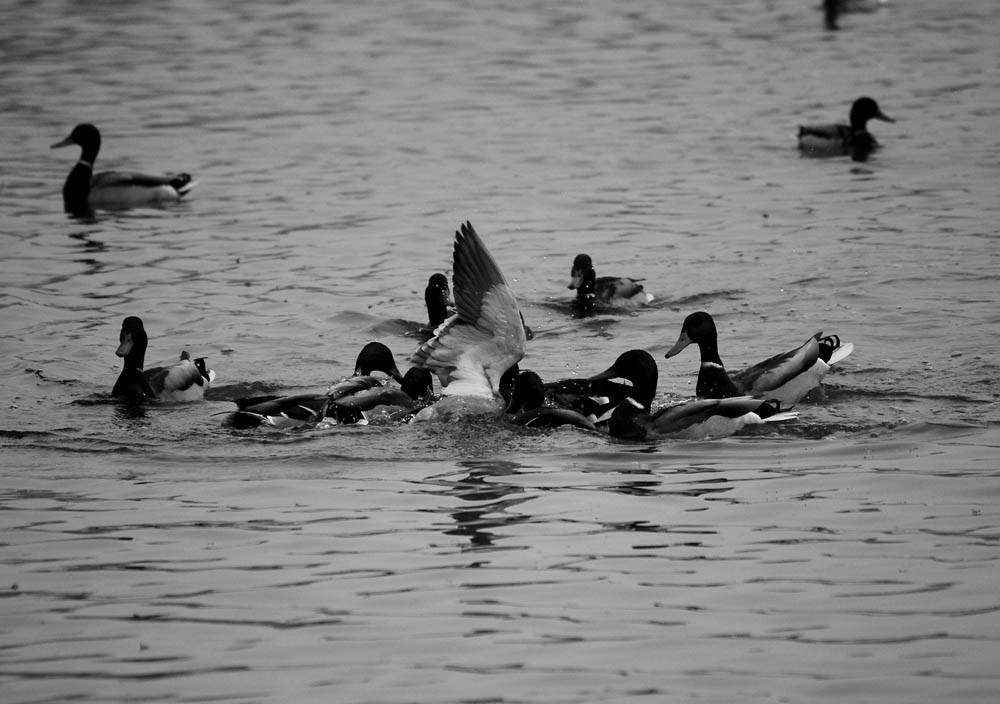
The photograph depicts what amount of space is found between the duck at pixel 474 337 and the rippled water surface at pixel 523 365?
0.41 metres

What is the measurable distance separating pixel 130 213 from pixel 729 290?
846cm

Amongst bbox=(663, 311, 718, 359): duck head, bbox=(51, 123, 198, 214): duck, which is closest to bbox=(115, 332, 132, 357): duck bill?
bbox=(663, 311, 718, 359): duck head

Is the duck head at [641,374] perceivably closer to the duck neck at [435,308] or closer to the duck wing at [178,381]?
the duck wing at [178,381]

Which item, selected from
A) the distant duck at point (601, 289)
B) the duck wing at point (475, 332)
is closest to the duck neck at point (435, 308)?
the distant duck at point (601, 289)

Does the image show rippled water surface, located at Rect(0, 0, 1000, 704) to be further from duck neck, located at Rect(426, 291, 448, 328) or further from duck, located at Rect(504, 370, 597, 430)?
duck neck, located at Rect(426, 291, 448, 328)

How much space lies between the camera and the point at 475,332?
10.9 metres

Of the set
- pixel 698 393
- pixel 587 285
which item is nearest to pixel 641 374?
pixel 698 393

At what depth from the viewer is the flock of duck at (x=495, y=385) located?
1058cm

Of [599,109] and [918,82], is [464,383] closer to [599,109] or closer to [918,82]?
[599,109]

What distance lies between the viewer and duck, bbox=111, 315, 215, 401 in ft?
38.2

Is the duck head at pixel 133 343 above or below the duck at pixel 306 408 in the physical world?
above

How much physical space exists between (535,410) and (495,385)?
0.63 metres

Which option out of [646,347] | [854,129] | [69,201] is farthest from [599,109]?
[646,347]

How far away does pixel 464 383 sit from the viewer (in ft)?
36.4
